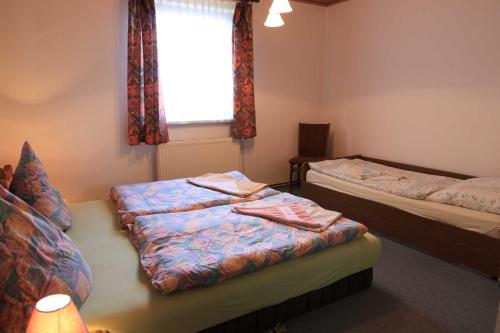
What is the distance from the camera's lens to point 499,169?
10.5 feet

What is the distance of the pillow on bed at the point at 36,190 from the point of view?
6.80 feet

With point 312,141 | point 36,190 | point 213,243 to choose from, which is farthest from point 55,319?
point 312,141

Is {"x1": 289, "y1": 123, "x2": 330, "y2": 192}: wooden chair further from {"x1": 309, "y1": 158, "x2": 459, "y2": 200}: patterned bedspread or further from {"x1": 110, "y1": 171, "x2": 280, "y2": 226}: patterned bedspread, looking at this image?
{"x1": 110, "y1": 171, "x2": 280, "y2": 226}: patterned bedspread

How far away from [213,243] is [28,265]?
0.94m

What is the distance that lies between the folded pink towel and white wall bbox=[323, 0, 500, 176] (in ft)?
6.43

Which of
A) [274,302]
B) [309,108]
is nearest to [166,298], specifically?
[274,302]

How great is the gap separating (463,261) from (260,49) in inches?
125

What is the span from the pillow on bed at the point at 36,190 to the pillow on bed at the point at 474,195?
2824mm

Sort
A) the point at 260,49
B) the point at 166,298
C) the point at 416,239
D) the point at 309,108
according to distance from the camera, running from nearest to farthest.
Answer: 1. the point at 166,298
2. the point at 416,239
3. the point at 260,49
4. the point at 309,108

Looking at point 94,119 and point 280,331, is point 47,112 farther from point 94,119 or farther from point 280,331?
point 280,331

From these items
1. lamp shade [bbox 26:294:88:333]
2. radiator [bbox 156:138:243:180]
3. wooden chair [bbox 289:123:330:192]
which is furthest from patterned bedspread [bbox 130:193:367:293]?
wooden chair [bbox 289:123:330:192]

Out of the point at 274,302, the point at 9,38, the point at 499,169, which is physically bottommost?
the point at 274,302

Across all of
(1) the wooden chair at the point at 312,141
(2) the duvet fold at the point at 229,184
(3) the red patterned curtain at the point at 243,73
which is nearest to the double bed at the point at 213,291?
(2) the duvet fold at the point at 229,184

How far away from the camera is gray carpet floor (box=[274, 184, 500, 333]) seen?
6.42ft
